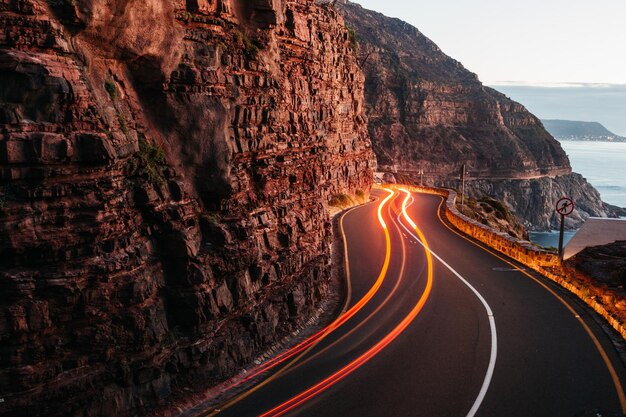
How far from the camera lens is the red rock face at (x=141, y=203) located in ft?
34.0

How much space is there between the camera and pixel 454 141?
518 ft

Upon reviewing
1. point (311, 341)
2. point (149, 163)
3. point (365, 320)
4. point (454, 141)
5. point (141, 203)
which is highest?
point (149, 163)

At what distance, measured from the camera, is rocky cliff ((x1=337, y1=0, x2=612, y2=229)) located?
146 metres

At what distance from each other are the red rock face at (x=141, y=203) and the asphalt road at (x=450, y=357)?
231cm

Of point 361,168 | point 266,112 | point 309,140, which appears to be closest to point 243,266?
point 266,112

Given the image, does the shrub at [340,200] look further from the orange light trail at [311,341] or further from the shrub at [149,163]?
the shrub at [149,163]

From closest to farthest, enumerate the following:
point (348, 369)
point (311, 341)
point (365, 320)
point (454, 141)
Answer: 1. point (348, 369)
2. point (311, 341)
3. point (365, 320)
4. point (454, 141)

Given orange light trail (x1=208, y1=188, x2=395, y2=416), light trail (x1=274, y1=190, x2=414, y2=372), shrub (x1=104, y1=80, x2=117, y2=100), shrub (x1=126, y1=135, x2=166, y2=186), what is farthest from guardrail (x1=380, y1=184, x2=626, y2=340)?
shrub (x1=104, y1=80, x2=117, y2=100)

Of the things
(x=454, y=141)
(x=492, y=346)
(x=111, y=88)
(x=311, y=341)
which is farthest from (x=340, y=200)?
(x=454, y=141)

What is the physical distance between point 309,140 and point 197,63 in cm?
854

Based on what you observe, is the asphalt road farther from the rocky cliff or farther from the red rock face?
the rocky cliff

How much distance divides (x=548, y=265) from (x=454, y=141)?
14058 centimetres

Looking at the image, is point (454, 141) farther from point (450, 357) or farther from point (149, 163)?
point (149, 163)

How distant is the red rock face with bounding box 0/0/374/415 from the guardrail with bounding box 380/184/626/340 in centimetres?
1022
